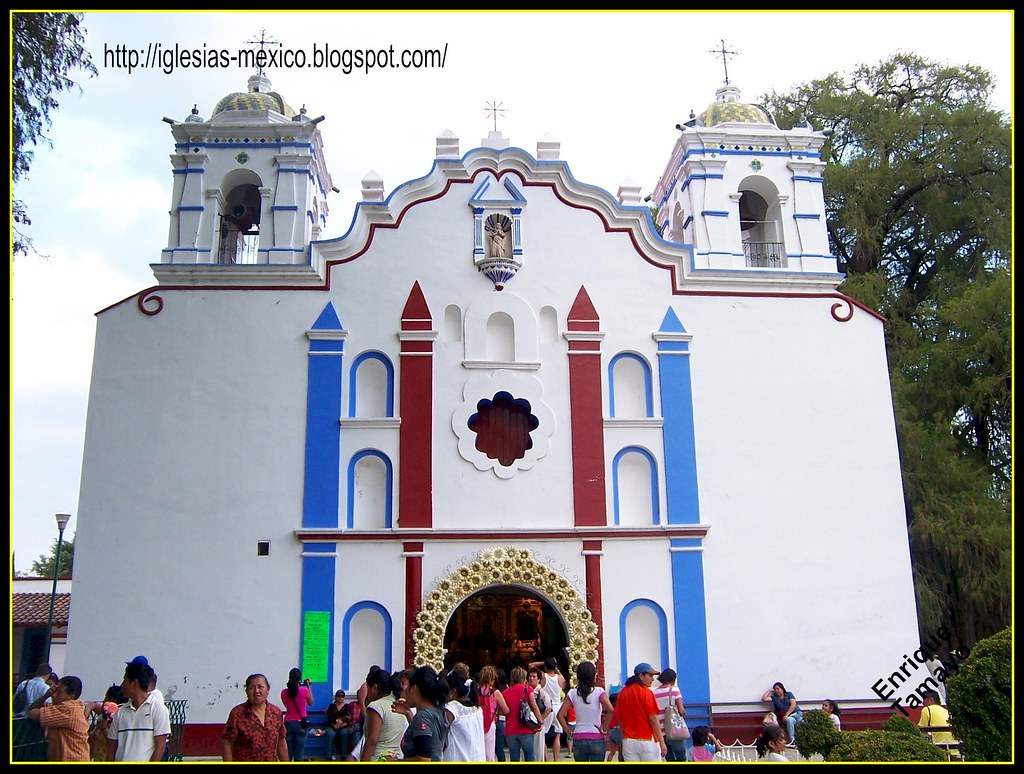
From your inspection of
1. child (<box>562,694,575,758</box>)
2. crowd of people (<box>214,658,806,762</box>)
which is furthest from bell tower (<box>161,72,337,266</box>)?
child (<box>562,694,575,758</box>)

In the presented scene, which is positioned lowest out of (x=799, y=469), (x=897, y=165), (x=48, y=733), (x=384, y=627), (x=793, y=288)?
(x=48, y=733)

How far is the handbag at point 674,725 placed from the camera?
9.92 metres

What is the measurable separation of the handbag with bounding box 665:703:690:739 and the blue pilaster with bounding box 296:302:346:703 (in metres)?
5.41

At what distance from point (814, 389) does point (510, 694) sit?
8.29m

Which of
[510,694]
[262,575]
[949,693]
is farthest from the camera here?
[262,575]

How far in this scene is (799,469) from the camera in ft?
49.2

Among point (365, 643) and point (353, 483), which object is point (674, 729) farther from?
point (353, 483)

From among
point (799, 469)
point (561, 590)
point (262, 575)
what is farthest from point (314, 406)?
point (799, 469)

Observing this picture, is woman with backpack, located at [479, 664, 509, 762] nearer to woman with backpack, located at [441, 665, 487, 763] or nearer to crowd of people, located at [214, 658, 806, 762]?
crowd of people, located at [214, 658, 806, 762]

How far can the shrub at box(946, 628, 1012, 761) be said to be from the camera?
804 centimetres

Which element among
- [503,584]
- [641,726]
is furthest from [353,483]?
[641,726]

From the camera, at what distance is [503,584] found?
45.7 ft

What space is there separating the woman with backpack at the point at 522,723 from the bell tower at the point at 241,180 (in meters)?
8.71

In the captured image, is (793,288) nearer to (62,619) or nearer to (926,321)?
(926,321)
